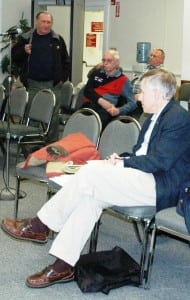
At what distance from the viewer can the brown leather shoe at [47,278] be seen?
266 centimetres

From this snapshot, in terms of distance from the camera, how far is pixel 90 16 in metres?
10.3

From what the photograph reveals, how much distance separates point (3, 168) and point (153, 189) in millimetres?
2907

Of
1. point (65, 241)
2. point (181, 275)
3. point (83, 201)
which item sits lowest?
point (181, 275)

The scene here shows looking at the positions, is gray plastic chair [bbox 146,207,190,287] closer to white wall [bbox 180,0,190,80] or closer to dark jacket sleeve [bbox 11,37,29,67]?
dark jacket sleeve [bbox 11,37,29,67]

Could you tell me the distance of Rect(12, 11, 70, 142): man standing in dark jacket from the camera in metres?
5.72

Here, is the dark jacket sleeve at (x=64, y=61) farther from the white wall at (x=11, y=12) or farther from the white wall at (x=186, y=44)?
the white wall at (x=11, y=12)

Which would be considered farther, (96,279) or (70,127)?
(70,127)

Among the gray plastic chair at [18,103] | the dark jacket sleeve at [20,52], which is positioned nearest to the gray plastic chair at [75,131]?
the gray plastic chair at [18,103]

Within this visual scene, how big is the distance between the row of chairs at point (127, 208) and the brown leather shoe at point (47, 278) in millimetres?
387

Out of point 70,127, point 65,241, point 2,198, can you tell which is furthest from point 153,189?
→ point 2,198

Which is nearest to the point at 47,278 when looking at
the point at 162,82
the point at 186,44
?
the point at 162,82

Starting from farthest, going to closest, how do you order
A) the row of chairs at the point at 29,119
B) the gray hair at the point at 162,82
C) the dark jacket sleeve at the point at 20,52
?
the dark jacket sleeve at the point at 20,52, the row of chairs at the point at 29,119, the gray hair at the point at 162,82

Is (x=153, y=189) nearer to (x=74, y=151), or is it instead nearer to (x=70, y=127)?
(x=74, y=151)

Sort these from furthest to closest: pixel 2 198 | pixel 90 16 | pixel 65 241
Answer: pixel 90 16 < pixel 2 198 < pixel 65 241
